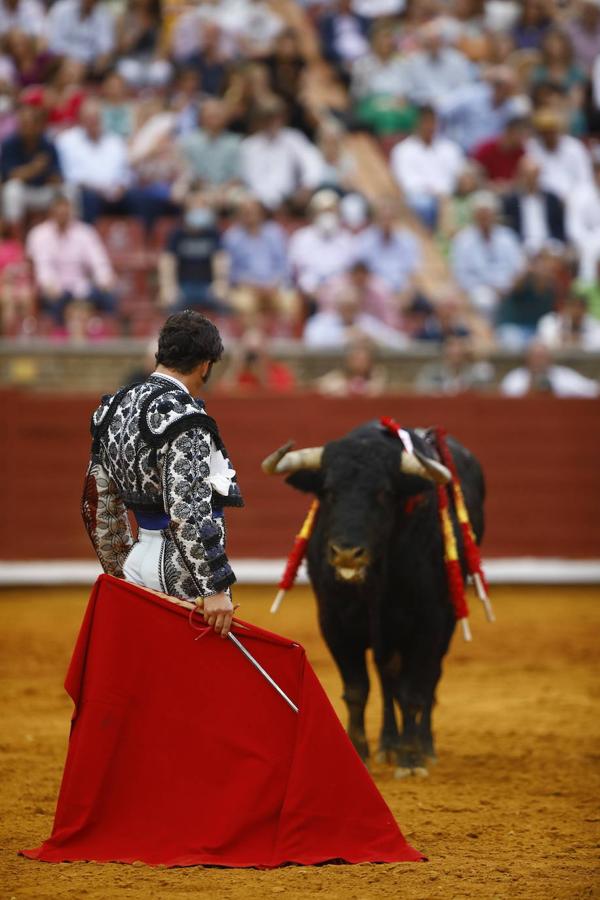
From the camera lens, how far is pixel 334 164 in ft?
37.3

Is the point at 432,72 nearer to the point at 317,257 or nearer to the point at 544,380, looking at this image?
the point at 317,257

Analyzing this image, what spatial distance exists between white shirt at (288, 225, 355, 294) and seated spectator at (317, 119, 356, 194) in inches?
26.7

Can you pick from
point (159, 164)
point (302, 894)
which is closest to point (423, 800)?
point (302, 894)

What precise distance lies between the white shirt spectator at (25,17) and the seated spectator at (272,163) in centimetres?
221

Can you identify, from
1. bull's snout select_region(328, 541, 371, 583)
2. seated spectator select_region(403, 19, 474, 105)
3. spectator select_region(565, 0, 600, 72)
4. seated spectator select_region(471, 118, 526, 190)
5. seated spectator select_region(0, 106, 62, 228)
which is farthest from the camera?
spectator select_region(565, 0, 600, 72)

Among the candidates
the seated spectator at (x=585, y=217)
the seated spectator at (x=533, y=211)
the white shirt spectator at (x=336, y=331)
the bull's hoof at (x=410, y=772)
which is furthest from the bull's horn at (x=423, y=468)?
the seated spectator at (x=585, y=217)

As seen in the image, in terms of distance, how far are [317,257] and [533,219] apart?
5.92 feet

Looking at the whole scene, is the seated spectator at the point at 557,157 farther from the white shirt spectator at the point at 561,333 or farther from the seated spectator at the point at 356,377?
the seated spectator at the point at 356,377

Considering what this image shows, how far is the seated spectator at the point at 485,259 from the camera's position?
10781 millimetres

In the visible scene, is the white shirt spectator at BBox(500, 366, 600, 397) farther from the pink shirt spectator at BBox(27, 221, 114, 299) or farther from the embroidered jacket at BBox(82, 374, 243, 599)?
the embroidered jacket at BBox(82, 374, 243, 599)

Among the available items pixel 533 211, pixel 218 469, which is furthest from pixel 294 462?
pixel 533 211

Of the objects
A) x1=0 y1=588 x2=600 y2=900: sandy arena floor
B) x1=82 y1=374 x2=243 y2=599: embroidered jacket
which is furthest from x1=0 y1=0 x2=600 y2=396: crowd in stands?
x1=82 y1=374 x2=243 y2=599: embroidered jacket

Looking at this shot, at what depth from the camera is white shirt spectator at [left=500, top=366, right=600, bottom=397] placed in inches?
407

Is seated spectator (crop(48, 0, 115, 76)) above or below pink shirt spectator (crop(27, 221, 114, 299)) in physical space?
above
